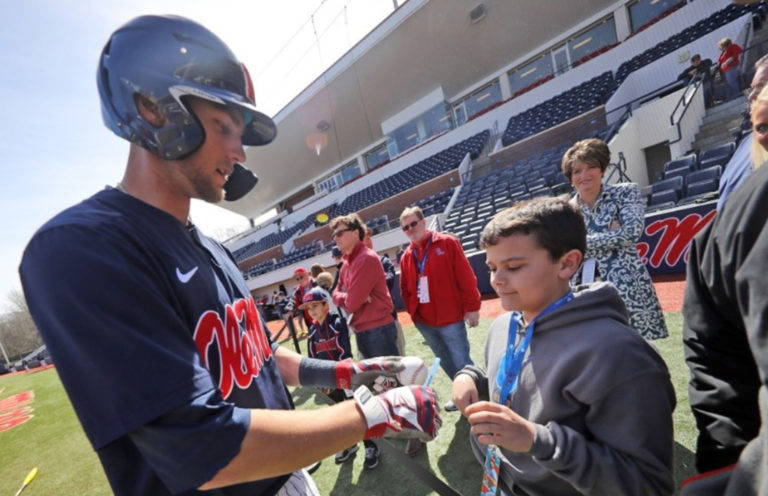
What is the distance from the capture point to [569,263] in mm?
1474

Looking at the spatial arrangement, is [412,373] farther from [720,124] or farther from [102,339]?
[720,124]

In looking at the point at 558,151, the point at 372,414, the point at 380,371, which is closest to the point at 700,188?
the point at 558,151

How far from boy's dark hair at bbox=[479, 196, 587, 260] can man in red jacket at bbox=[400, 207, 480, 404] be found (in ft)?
6.90

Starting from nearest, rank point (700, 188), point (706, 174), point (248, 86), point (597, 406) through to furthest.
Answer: point (597, 406) < point (248, 86) < point (700, 188) < point (706, 174)

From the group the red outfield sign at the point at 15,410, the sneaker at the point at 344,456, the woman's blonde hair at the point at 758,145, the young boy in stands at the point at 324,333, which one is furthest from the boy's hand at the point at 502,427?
the red outfield sign at the point at 15,410

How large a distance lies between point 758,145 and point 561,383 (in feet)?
4.70

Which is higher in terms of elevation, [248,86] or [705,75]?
[705,75]

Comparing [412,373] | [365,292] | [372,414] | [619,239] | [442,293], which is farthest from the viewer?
[442,293]

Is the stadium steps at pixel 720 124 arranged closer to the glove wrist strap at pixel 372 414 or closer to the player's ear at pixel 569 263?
the player's ear at pixel 569 263

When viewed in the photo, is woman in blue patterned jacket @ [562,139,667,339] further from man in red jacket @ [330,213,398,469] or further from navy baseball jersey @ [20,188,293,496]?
navy baseball jersey @ [20,188,293,496]

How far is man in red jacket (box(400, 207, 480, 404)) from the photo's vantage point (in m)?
3.57

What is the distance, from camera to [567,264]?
4.83ft

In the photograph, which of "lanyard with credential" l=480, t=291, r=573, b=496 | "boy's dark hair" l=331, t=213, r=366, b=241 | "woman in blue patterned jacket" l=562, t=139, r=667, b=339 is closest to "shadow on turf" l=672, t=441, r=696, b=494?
"woman in blue patterned jacket" l=562, t=139, r=667, b=339

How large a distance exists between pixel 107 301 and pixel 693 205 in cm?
796
